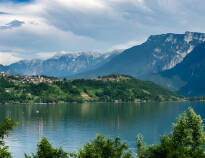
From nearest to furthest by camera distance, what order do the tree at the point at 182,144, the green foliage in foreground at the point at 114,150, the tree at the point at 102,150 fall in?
the green foliage in foreground at the point at 114,150 < the tree at the point at 182,144 < the tree at the point at 102,150

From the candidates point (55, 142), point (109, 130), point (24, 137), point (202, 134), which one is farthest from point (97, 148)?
point (109, 130)

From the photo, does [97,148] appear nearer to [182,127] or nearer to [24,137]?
[182,127]

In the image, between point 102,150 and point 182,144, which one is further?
point 182,144

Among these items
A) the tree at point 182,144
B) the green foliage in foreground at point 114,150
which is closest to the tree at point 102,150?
the green foliage in foreground at point 114,150

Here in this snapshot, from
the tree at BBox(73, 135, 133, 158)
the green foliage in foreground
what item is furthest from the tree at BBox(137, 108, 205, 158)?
the tree at BBox(73, 135, 133, 158)

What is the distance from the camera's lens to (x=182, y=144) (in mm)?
67188

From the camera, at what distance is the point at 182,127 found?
2835 inches

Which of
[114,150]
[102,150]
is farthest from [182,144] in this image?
[102,150]

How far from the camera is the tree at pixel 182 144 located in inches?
2272

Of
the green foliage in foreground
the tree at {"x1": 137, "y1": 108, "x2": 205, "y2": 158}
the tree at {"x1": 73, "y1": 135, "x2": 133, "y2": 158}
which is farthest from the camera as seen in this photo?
the tree at {"x1": 73, "y1": 135, "x2": 133, "y2": 158}

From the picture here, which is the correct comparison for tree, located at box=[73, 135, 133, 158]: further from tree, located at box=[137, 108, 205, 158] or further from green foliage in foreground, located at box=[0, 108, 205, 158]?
tree, located at box=[137, 108, 205, 158]

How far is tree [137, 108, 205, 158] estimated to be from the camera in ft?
189

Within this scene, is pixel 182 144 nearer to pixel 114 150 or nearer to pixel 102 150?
pixel 114 150

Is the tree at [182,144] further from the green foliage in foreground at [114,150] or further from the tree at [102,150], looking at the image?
the tree at [102,150]
